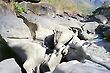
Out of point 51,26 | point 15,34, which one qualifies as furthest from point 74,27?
point 15,34

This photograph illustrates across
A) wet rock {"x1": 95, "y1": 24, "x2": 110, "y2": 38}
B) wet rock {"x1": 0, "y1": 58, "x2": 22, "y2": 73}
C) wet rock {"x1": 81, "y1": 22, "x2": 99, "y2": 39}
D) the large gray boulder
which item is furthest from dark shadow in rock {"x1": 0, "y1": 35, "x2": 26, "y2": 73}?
wet rock {"x1": 95, "y1": 24, "x2": 110, "y2": 38}

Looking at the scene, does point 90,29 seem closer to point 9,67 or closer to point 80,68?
point 80,68

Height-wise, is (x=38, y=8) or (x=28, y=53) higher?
(x=28, y=53)

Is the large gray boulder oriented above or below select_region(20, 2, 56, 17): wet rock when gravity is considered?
above

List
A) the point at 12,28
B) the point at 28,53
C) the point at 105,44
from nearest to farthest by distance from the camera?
1. the point at 28,53
2. the point at 12,28
3. the point at 105,44

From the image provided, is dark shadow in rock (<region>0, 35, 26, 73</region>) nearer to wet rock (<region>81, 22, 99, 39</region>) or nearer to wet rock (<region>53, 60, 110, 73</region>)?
wet rock (<region>53, 60, 110, 73</region>)

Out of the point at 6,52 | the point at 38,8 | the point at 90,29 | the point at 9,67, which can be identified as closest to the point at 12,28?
the point at 6,52

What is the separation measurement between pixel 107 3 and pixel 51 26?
18329 millimetres

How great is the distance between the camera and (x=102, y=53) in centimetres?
904

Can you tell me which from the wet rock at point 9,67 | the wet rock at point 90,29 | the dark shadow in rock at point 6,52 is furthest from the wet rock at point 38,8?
the wet rock at point 9,67

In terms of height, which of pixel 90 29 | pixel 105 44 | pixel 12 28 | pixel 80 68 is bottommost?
pixel 90 29

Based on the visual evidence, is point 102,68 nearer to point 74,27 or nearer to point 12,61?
point 12,61

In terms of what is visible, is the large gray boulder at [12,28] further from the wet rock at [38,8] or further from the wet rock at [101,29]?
the wet rock at [101,29]

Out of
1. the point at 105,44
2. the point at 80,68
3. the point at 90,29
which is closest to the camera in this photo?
the point at 80,68
